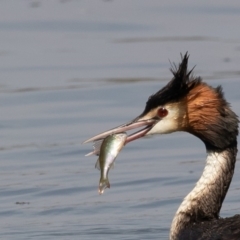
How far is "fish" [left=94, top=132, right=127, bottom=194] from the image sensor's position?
832 cm

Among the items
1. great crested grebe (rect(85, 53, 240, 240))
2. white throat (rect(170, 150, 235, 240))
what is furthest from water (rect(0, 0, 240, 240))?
great crested grebe (rect(85, 53, 240, 240))

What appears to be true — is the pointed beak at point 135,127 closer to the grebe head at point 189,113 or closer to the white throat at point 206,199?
the grebe head at point 189,113

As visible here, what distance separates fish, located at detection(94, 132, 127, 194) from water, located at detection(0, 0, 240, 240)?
1467 millimetres

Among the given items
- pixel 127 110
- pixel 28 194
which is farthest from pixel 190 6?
pixel 28 194

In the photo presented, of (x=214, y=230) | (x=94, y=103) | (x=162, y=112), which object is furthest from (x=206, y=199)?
(x=94, y=103)

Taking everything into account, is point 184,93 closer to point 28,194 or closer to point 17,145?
point 28,194

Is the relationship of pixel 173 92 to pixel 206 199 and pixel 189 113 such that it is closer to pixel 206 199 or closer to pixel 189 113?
pixel 189 113

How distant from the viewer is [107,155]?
27.4ft

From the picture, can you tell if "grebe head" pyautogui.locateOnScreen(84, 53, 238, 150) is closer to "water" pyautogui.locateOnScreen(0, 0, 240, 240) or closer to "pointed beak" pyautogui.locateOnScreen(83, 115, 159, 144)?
"pointed beak" pyautogui.locateOnScreen(83, 115, 159, 144)

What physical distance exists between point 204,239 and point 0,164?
12.5 feet

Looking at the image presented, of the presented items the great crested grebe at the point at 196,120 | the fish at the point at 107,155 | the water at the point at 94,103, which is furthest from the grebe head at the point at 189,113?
the water at the point at 94,103

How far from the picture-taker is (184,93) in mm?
8602

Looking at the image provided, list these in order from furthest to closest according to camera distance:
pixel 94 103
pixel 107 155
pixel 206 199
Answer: pixel 94 103 → pixel 206 199 → pixel 107 155

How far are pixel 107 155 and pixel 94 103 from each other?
16.6 ft
